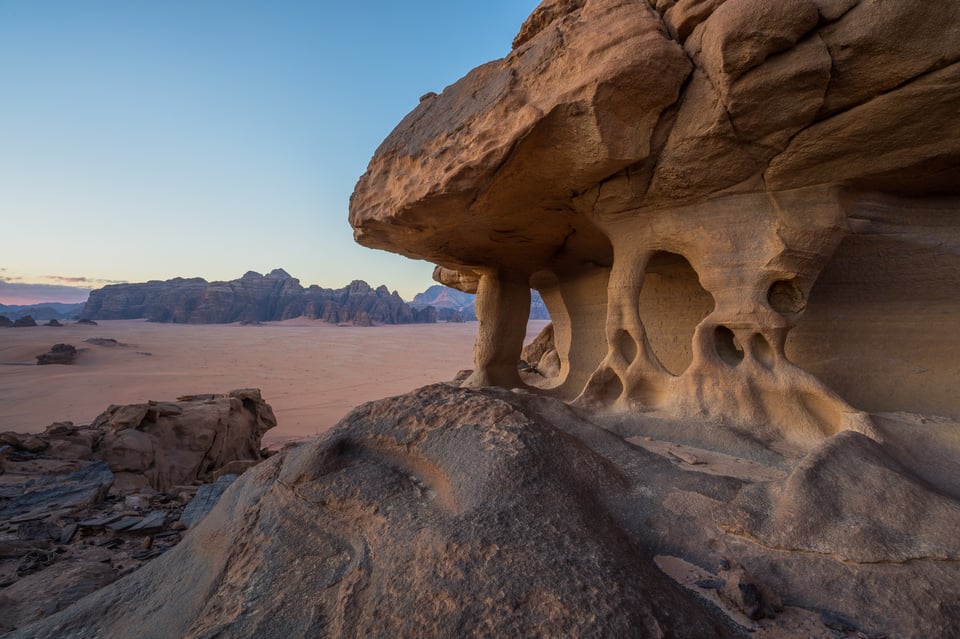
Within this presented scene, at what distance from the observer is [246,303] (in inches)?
1820

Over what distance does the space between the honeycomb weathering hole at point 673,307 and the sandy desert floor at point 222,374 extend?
7216 millimetres

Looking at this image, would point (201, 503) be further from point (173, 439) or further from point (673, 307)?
point (673, 307)

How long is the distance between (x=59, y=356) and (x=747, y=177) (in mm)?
21961

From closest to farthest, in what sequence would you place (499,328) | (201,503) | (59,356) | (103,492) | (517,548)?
(517,548)
(201,503)
(103,492)
(499,328)
(59,356)

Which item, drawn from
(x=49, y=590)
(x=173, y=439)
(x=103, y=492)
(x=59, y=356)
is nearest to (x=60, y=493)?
(x=103, y=492)

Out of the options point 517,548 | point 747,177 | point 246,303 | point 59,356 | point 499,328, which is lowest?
point 59,356

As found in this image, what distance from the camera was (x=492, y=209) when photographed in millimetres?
4414

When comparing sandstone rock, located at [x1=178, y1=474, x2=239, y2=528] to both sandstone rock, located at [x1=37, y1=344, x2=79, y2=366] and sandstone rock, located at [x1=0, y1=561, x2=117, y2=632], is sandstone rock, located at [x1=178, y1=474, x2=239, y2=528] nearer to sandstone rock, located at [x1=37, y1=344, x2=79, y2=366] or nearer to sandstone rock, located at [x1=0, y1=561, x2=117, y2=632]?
sandstone rock, located at [x1=0, y1=561, x2=117, y2=632]

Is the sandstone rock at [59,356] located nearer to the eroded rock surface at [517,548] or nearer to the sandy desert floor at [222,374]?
the sandy desert floor at [222,374]

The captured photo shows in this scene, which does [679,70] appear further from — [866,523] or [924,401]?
[924,401]

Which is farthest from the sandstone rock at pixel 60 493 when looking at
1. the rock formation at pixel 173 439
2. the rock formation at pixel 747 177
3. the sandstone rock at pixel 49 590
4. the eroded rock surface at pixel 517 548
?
the rock formation at pixel 747 177

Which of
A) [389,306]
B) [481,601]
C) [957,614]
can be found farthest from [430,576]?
[389,306]

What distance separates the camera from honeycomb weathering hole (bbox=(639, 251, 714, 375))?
16.5 ft

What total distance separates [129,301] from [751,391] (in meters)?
61.1
